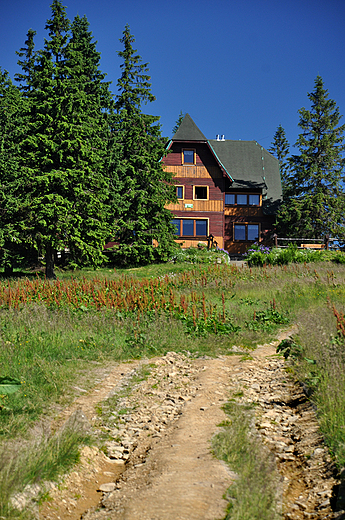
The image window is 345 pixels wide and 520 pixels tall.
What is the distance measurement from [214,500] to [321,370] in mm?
3067

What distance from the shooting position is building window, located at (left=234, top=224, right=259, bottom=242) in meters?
39.3

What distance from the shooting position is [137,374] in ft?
23.1

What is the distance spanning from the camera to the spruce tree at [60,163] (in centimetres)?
2092

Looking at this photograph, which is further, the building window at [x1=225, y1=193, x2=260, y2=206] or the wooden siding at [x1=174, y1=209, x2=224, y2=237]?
the building window at [x1=225, y1=193, x2=260, y2=206]

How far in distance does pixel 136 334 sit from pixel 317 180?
3214 cm

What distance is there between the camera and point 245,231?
39.4 m

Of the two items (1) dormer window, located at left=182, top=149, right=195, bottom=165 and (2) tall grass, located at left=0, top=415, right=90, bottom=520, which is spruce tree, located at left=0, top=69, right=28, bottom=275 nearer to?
(1) dormer window, located at left=182, top=149, right=195, bottom=165

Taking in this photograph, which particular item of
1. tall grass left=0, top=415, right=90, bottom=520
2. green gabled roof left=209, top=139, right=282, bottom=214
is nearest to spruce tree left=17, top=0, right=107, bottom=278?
tall grass left=0, top=415, right=90, bottom=520

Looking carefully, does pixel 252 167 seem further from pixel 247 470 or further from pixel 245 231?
pixel 247 470

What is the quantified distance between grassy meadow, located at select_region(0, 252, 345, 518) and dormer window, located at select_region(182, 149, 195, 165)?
2103cm

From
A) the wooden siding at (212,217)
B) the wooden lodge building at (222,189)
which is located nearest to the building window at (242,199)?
the wooden lodge building at (222,189)

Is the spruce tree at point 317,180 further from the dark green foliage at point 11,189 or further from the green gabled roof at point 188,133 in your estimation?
the dark green foliage at point 11,189

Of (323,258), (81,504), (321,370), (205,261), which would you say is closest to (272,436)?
(321,370)

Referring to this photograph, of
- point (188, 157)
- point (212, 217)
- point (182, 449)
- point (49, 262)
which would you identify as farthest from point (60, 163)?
point (182, 449)
